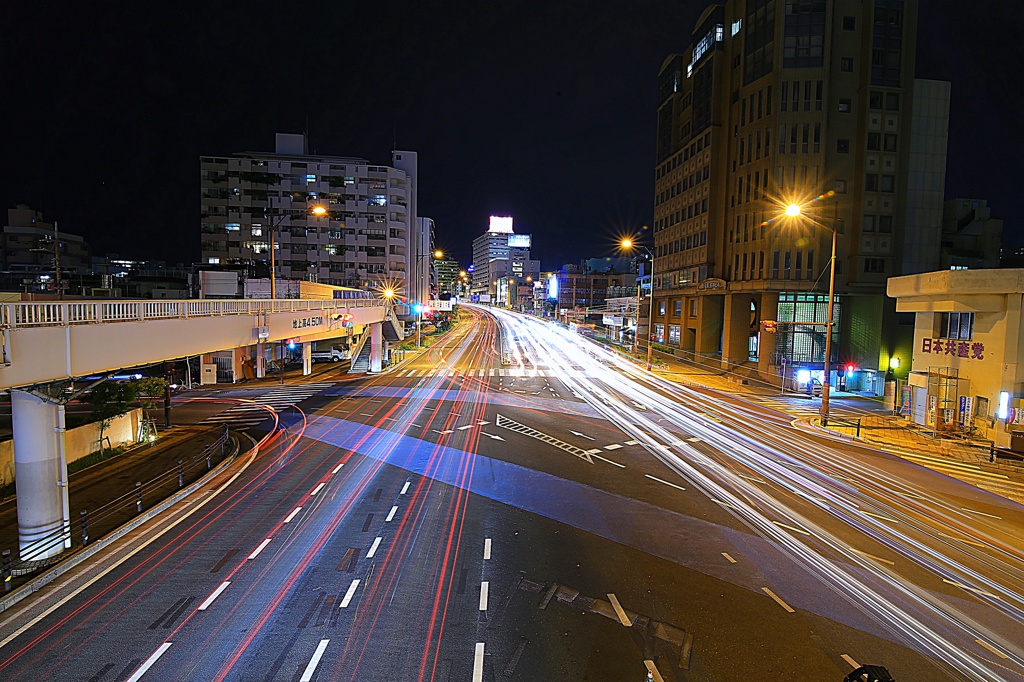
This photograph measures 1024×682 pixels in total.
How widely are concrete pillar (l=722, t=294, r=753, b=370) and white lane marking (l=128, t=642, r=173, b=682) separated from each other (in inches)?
1907

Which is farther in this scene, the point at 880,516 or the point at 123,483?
the point at 123,483

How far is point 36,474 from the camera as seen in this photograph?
489 inches

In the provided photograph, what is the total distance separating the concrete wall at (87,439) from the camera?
58.5 ft

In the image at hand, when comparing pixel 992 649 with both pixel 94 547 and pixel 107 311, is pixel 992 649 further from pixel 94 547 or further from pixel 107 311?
pixel 107 311

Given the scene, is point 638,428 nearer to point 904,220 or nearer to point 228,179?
point 904,220

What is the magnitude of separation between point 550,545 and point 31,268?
103527 mm

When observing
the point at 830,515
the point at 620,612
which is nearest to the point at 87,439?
the point at 620,612

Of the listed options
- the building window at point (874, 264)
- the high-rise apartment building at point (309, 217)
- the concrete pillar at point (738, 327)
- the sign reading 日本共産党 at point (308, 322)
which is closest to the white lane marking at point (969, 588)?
the sign reading 日本共産党 at point (308, 322)

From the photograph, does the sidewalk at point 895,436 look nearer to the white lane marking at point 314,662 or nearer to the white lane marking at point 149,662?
the white lane marking at point 314,662

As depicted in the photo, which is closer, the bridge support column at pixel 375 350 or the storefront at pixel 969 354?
the storefront at pixel 969 354

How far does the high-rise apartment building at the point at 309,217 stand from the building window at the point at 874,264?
6662 cm

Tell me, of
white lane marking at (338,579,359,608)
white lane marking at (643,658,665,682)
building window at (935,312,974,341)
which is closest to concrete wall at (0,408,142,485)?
white lane marking at (338,579,359,608)

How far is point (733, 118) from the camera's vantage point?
51.2m

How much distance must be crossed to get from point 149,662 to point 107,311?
9295mm
